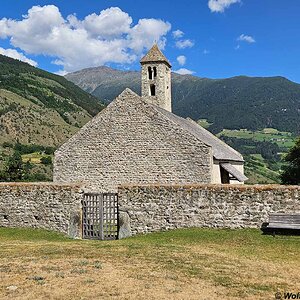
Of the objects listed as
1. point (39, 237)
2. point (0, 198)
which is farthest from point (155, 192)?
point (0, 198)

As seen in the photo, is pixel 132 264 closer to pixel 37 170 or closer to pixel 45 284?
pixel 45 284

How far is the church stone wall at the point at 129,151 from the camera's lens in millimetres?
25922

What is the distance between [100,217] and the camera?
746 inches

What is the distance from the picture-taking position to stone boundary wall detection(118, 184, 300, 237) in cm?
1697

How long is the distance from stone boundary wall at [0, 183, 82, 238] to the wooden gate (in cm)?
34

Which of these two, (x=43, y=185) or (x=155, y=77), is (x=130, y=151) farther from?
(x=155, y=77)

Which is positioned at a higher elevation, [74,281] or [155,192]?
[155,192]

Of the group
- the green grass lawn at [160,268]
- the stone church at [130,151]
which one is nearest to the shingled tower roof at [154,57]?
the stone church at [130,151]

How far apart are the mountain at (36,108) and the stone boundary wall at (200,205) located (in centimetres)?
9375

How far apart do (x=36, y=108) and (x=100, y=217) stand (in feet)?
416

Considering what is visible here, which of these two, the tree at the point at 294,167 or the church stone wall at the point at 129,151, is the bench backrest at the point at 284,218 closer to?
the church stone wall at the point at 129,151

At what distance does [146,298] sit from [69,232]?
37.1ft

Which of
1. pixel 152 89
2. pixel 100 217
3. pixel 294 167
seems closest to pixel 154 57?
pixel 152 89

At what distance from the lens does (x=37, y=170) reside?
72.3 meters
